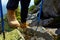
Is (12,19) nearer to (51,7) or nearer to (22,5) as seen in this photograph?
(22,5)

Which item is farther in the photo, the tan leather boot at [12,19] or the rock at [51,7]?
the rock at [51,7]

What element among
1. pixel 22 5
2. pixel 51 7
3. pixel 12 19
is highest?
pixel 22 5

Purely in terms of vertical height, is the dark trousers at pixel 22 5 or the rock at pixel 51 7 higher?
the dark trousers at pixel 22 5

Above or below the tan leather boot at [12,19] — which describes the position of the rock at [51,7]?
below

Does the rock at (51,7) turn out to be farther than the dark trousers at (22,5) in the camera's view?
Yes

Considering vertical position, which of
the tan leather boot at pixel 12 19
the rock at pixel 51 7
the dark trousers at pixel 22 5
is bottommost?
the rock at pixel 51 7

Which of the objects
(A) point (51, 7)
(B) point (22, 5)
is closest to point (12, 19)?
(B) point (22, 5)

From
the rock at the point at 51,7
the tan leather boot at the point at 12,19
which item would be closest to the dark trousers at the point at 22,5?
the tan leather boot at the point at 12,19

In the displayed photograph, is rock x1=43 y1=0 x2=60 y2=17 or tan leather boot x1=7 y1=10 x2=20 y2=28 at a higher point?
tan leather boot x1=7 y1=10 x2=20 y2=28

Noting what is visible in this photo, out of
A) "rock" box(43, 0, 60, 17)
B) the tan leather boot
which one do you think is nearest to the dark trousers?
the tan leather boot

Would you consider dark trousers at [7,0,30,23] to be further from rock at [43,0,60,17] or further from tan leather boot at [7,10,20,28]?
rock at [43,0,60,17]

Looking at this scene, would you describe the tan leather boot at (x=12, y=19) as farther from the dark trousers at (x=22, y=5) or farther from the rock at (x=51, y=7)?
the rock at (x=51, y=7)

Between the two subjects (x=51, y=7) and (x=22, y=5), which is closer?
(x=22, y=5)

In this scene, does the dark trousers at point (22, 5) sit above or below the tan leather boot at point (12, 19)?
above
